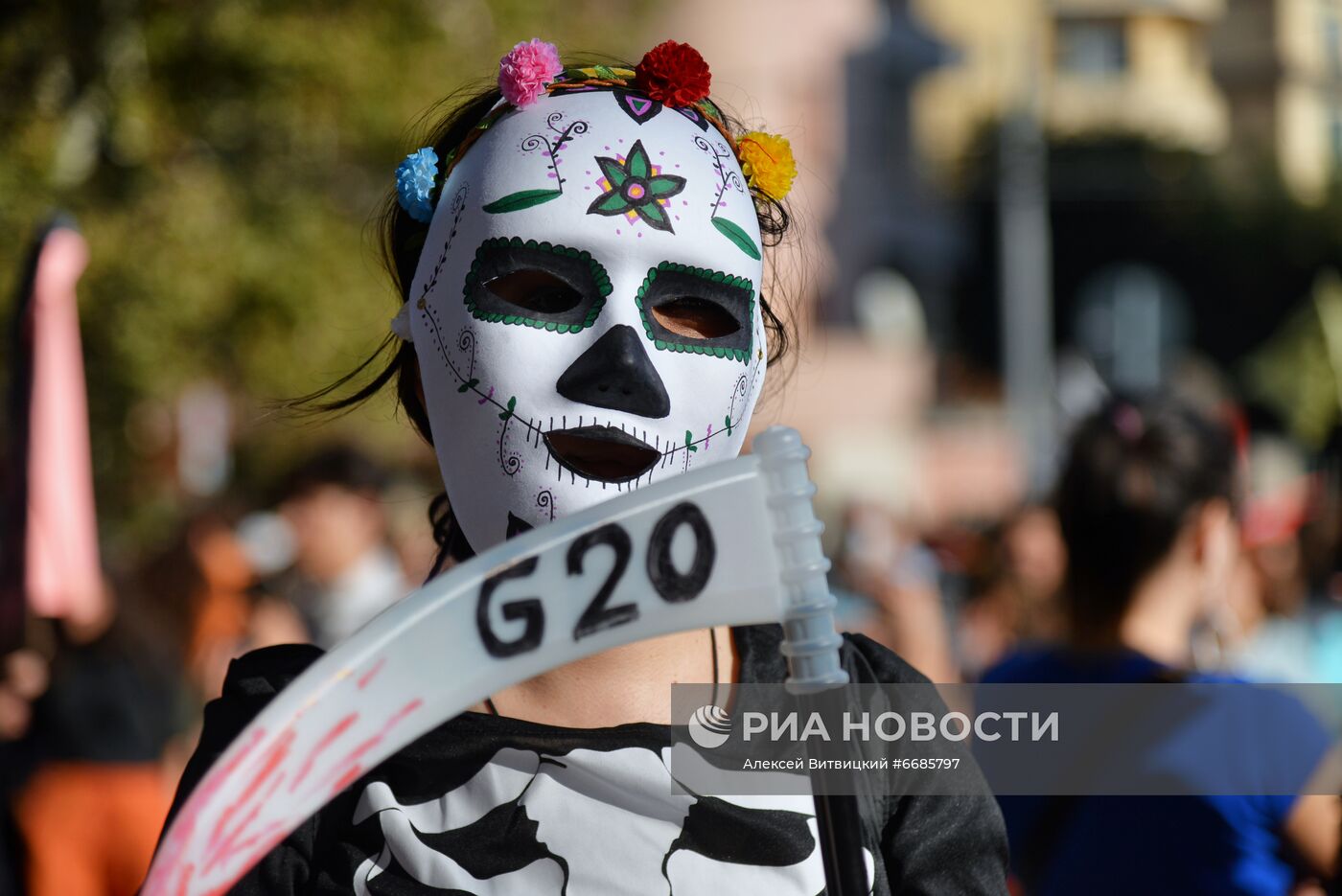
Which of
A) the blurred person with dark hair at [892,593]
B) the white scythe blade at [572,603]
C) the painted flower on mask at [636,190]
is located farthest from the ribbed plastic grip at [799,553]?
the blurred person with dark hair at [892,593]

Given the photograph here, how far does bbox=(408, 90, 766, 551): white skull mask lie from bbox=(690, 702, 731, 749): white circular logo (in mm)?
245

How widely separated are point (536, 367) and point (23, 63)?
6238 millimetres

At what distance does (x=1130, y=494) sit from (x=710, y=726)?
5.02 ft

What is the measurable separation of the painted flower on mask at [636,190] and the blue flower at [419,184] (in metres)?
0.23

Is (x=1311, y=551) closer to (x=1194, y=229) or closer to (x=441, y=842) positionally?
(x=441, y=842)

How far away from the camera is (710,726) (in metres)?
1.64

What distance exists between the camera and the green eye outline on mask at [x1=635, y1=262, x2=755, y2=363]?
1.65 meters

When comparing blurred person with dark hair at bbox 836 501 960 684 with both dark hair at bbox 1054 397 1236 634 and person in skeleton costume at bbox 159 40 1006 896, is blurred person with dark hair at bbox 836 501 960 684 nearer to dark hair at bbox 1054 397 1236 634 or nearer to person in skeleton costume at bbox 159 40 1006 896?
dark hair at bbox 1054 397 1236 634

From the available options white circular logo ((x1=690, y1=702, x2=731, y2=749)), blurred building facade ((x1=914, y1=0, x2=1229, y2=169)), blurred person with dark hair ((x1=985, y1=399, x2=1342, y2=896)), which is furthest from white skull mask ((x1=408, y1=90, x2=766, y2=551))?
blurred building facade ((x1=914, y1=0, x2=1229, y2=169))

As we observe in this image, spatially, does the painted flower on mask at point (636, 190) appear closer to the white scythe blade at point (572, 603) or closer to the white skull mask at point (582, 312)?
the white skull mask at point (582, 312)

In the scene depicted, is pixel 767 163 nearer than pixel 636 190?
No

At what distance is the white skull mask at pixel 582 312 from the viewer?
1604mm

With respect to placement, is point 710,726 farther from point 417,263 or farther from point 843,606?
point 843,606

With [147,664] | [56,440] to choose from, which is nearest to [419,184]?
[56,440]
